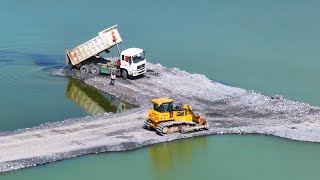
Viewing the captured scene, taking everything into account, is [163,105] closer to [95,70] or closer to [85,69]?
[95,70]

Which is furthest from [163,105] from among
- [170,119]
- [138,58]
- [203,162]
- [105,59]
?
[105,59]

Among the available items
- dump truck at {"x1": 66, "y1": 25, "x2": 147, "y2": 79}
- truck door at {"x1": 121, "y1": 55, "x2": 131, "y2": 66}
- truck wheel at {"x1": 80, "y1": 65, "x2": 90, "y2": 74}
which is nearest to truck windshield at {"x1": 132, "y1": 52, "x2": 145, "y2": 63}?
dump truck at {"x1": 66, "y1": 25, "x2": 147, "y2": 79}

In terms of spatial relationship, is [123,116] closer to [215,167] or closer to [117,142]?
[117,142]

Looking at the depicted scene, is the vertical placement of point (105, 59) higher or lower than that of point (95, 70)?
higher

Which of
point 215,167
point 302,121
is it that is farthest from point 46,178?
point 302,121

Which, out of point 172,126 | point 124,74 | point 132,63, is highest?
point 132,63

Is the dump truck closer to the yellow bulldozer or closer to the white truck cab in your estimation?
the white truck cab

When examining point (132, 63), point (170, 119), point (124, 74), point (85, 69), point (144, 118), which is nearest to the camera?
point (170, 119)

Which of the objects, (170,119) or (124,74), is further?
(124,74)
